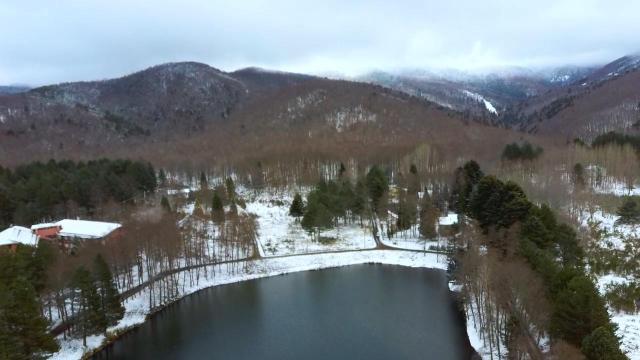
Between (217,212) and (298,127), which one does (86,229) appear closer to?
(217,212)

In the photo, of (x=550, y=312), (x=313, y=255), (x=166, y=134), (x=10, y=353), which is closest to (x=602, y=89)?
(x=166, y=134)

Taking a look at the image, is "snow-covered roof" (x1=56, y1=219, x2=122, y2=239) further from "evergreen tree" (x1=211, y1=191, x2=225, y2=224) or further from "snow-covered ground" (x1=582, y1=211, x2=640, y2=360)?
"snow-covered ground" (x1=582, y1=211, x2=640, y2=360)

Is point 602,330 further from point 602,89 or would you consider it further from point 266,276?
point 602,89

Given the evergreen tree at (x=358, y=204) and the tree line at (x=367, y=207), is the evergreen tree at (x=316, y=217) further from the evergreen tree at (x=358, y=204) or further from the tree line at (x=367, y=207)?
the evergreen tree at (x=358, y=204)

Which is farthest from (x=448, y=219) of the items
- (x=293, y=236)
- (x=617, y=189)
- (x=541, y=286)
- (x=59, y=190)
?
(x=59, y=190)

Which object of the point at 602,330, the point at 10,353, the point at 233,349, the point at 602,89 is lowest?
the point at 233,349

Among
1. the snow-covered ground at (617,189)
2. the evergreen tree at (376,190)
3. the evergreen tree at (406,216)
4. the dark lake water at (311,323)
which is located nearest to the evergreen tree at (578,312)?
the dark lake water at (311,323)
